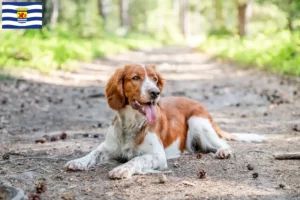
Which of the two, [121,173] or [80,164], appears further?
[80,164]

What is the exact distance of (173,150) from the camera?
585 centimetres

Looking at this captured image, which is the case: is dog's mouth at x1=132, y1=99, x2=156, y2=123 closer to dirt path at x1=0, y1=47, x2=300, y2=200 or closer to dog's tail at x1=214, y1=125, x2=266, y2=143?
dirt path at x1=0, y1=47, x2=300, y2=200

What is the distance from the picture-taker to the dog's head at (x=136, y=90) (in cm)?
504

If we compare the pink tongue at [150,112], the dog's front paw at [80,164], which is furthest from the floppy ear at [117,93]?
the dog's front paw at [80,164]

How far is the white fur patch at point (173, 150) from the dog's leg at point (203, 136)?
0.99 ft

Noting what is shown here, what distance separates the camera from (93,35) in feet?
92.9

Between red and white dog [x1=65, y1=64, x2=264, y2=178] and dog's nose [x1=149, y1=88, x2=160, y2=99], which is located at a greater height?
dog's nose [x1=149, y1=88, x2=160, y2=99]

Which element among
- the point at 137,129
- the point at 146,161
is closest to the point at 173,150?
the point at 137,129

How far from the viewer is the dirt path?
4.36 metres

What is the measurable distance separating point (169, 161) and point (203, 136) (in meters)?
0.75

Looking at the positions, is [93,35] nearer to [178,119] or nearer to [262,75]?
[262,75]

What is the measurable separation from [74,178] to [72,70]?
11997 millimetres

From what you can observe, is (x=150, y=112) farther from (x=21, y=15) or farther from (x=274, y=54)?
(x=274, y=54)

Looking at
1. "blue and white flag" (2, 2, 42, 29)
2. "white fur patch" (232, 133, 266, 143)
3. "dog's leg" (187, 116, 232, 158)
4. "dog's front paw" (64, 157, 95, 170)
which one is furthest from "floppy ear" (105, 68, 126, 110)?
"blue and white flag" (2, 2, 42, 29)
